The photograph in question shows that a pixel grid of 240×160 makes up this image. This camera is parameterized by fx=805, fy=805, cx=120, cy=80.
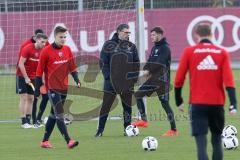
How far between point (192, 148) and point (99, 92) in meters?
9.40

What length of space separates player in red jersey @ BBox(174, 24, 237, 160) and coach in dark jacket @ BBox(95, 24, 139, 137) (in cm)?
487

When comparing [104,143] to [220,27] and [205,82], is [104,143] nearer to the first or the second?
[205,82]

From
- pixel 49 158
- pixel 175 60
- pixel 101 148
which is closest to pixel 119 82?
pixel 101 148

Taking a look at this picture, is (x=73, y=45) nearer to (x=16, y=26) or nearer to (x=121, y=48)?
(x=16, y=26)

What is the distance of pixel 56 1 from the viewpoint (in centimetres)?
2394

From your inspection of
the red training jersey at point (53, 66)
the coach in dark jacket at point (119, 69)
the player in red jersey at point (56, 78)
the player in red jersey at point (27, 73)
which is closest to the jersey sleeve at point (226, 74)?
the player in red jersey at point (56, 78)

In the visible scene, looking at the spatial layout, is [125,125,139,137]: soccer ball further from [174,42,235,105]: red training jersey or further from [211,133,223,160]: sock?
[174,42,235,105]: red training jersey

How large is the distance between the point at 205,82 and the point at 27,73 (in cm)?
789

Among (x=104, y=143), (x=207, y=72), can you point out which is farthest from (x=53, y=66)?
(x=207, y=72)

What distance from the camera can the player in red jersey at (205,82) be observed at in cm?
1023

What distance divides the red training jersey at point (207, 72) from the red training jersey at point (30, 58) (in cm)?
723

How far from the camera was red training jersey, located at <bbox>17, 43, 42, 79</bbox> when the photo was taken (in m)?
17.1

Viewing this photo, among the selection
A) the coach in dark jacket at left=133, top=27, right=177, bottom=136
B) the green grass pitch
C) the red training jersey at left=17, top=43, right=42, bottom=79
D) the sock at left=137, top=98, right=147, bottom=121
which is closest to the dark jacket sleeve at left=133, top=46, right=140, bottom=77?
the coach in dark jacket at left=133, top=27, right=177, bottom=136

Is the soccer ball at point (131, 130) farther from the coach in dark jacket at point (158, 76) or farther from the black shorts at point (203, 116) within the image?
the black shorts at point (203, 116)
